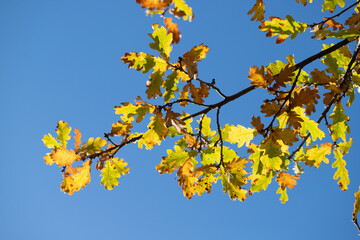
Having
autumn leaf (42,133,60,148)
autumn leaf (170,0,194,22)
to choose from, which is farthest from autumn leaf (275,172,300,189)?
autumn leaf (42,133,60,148)

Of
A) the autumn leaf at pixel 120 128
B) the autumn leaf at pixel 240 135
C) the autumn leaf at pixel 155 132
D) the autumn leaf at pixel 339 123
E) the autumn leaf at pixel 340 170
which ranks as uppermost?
the autumn leaf at pixel 120 128

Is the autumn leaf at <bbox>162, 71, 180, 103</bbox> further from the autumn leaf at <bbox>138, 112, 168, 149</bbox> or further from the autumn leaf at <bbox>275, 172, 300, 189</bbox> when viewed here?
the autumn leaf at <bbox>275, 172, 300, 189</bbox>

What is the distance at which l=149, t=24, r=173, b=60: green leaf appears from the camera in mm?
2062

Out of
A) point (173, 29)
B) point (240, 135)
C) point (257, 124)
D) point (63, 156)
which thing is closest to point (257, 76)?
point (257, 124)

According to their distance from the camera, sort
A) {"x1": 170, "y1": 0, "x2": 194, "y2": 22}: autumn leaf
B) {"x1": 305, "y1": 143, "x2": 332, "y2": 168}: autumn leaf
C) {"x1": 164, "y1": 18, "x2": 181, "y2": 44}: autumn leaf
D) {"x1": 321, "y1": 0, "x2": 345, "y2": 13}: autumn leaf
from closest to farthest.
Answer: {"x1": 170, "y1": 0, "x2": 194, "y2": 22}: autumn leaf < {"x1": 164, "y1": 18, "x2": 181, "y2": 44}: autumn leaf < {"x1": 305, "y1": 143, "x2": 332, "y2": 168}: autumn leaf < {"x1": 321, "y1": 0, "x2": 345, "y2": 13}: autumn leaf

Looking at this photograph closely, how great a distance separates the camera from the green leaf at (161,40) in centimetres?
206

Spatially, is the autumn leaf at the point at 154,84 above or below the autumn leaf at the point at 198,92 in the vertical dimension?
below

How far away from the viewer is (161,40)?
208 cm

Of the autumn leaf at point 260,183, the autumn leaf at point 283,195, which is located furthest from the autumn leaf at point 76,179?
the autumn leaf at point 283,195

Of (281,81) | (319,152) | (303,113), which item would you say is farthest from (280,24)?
(319,152)

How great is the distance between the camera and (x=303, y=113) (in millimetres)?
2596

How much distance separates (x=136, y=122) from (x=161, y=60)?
0.50m

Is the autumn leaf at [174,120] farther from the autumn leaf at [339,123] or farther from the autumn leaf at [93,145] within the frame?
the autumn leaf at [339,123]

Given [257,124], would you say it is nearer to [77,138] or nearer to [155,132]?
[155,132]
